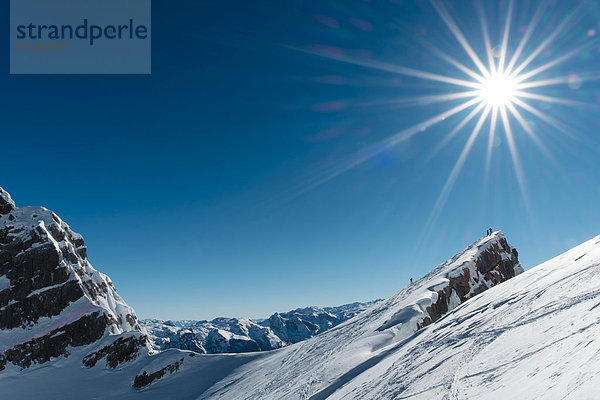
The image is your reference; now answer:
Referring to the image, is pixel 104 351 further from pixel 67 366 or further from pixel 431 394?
pixel 431 394

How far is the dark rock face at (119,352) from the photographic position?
55250mm

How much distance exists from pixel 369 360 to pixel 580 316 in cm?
1038

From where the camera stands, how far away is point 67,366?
60125 mm

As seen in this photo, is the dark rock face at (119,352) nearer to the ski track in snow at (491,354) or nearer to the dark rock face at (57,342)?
the dark rock face at (57,342)

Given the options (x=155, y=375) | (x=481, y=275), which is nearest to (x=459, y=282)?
(x=481, y=275)

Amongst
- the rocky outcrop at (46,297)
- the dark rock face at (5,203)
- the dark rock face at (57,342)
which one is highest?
the dark rock face at (5,203)

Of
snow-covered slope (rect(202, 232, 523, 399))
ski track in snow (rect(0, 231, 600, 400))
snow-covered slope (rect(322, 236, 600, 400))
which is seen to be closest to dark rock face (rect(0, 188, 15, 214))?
snow-covered slope (rect(202, 232, 523, 399))

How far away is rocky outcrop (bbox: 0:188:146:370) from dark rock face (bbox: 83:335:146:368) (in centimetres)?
20

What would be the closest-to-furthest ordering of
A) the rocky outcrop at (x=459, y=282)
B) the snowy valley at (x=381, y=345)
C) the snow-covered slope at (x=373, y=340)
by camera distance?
the snowy valley at (x=381, y=345) → the snow-covered slope at (x=373, y=340) → the rocky outcrop at (x=459, y=282)

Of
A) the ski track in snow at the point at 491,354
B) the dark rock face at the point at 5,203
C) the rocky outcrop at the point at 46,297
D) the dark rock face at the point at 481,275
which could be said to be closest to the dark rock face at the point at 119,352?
the rocky outcrop at the point at 46,297

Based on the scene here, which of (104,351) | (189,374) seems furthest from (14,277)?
(189,374)

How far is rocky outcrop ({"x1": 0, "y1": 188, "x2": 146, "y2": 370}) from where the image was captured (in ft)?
210

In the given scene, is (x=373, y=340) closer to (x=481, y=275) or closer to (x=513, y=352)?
(x=513, y=352)

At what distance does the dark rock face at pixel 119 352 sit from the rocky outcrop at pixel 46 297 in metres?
0.20
